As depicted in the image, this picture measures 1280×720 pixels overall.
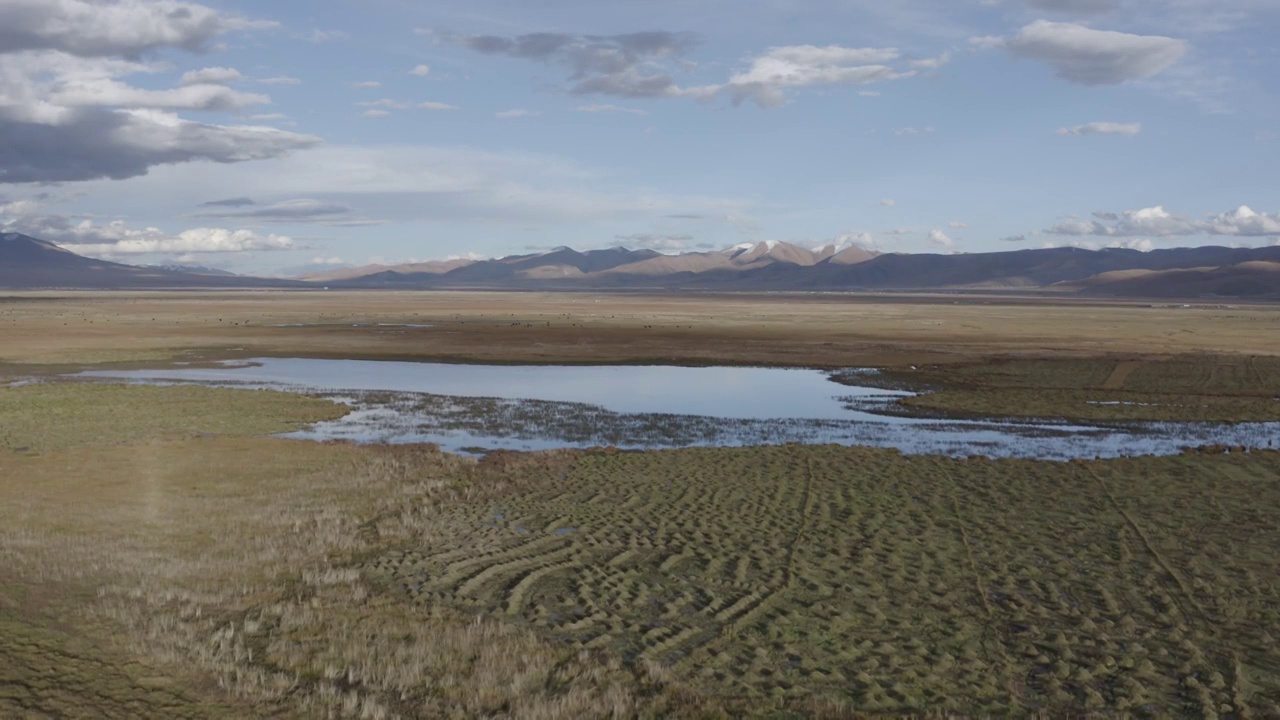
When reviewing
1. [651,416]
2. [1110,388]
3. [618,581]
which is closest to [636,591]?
[618,581]

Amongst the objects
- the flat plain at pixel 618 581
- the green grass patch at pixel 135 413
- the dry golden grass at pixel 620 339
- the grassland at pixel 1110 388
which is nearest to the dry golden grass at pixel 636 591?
the flat plain at pixel 618 581

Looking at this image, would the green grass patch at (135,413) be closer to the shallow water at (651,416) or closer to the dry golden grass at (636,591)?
the shallow water at (651,416)

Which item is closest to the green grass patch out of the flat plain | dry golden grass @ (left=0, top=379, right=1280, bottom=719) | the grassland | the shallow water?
the flat plain

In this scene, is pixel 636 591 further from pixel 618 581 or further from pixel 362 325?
pixel 362 325

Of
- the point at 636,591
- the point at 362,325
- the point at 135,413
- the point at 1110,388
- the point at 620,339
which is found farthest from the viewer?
the point at 362,325

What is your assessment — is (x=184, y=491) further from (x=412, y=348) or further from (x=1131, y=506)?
(x=412, y=348)
